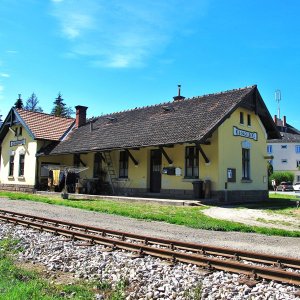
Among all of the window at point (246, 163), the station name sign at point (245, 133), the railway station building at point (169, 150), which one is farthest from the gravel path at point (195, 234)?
the window at point (246, 163)

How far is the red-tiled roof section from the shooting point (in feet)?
91.9

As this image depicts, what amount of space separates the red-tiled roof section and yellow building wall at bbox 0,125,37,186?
810mm

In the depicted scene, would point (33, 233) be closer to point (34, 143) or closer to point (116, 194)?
point (116, 194)

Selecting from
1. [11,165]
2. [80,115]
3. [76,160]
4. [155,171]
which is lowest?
[155,171]

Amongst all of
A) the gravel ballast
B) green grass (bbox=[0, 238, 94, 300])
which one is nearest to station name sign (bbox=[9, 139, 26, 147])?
the gravel ballast

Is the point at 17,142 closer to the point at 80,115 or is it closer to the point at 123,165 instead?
the point at 80,115

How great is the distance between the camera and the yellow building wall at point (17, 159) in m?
27.9

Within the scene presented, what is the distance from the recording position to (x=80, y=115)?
96.9 ft

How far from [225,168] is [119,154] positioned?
7.09 m

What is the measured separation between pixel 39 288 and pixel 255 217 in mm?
10095

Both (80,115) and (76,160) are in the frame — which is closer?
(76,160)

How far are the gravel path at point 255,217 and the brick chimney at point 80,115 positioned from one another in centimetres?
1602

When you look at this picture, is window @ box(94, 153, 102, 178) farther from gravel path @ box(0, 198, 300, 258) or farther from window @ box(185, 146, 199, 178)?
gravel path @ box(0, 198, 300, 258)

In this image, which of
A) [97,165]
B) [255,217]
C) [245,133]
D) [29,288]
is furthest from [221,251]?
[97,165]
